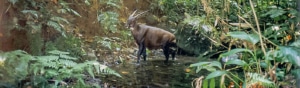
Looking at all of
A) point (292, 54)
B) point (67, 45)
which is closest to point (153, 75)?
point (67, 45)

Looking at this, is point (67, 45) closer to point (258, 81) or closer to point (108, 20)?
point (108, 20)

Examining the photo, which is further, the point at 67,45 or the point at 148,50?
the point at 148,50

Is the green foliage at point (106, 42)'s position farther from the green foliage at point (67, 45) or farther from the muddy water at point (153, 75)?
the green foliage at point (67, 45)

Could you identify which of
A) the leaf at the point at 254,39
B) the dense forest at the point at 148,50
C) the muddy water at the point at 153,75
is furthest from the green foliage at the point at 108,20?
the leaf at the point at 254,39

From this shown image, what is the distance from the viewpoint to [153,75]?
534 cm

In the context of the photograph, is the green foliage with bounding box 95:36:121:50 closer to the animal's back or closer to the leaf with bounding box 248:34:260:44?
the animal's back

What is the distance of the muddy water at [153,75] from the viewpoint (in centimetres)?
466

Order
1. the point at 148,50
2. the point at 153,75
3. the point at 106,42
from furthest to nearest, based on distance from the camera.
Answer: the point at 148,50
the point at 106,42
the point at 153,75

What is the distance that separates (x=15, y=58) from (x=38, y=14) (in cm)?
134

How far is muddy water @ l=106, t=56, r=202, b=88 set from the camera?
466cm

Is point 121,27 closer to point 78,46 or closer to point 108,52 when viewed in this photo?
point 108,52

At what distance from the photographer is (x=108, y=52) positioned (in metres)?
6.61

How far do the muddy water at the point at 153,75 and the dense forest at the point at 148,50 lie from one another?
11 millimetres

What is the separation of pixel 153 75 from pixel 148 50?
2.45m
